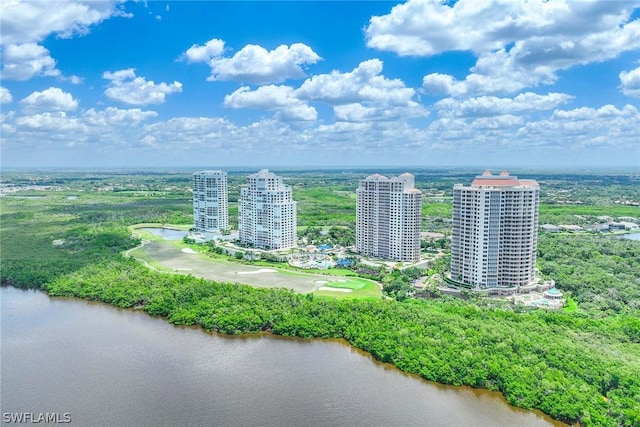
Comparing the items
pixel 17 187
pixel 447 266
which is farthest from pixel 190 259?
pixel 17 187

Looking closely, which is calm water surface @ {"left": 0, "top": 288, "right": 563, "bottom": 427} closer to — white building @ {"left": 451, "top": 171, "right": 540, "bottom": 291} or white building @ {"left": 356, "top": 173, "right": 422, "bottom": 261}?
white building @ {"left": 451, "top": 171, "right": 540, "bottom": 291}

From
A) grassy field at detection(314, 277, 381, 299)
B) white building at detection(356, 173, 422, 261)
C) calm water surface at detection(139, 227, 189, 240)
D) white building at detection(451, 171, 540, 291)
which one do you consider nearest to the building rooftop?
white building at detection(451, 171, 540, 291)

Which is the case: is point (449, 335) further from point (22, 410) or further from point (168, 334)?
point (22, 410)
